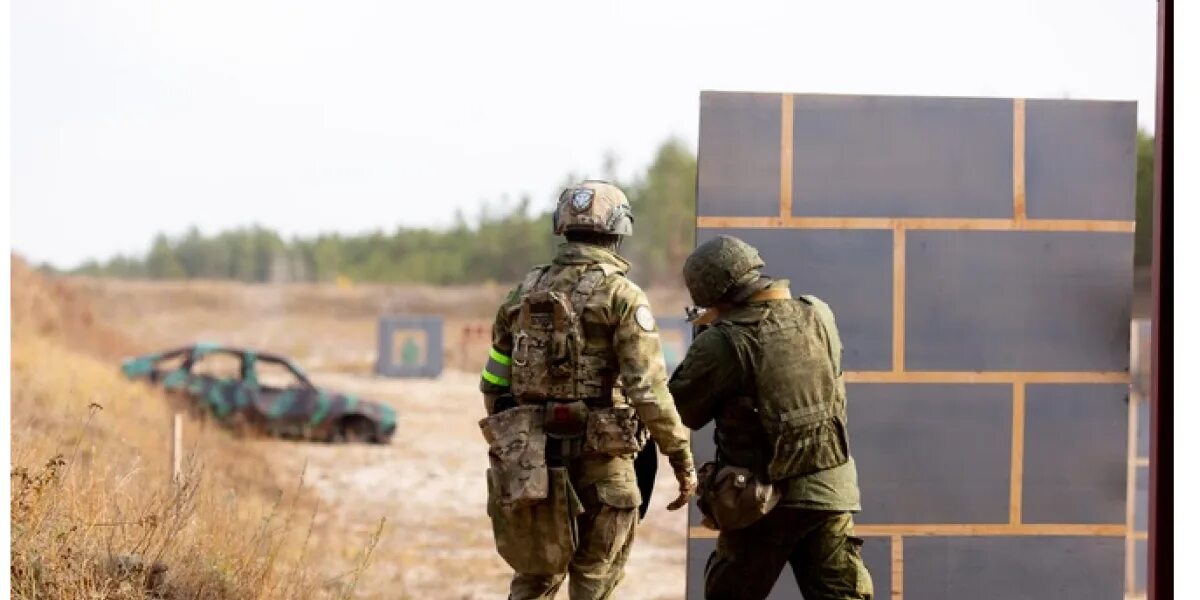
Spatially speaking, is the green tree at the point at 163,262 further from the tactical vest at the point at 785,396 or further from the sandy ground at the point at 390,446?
the tactical vest at the point at 785,396

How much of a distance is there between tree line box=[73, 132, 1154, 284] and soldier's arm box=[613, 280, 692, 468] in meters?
32.8

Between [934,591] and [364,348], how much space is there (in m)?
26.5

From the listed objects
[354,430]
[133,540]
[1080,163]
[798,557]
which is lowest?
[354,430]

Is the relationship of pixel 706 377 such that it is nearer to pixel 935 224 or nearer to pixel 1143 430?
pixel 935 224

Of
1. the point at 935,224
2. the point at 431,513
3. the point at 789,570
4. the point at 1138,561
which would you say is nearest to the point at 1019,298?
the point at 935,224

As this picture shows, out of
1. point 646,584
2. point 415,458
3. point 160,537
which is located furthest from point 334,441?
point 160,537

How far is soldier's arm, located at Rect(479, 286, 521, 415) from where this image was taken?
17.1 ft

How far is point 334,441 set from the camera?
57.9 feet

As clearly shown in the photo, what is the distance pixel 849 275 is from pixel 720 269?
1.50m

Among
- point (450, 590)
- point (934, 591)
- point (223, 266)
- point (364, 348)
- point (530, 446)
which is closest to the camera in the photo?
point (530, 446)

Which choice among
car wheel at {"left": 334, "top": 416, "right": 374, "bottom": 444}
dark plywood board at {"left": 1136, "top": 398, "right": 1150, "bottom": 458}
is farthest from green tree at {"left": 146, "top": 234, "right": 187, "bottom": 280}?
dark plywood board at {"left": 1136, "top": 398, "right": 1150, "bottom": 458}

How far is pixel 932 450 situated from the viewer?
6.38 m

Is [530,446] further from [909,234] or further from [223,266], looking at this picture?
[223,266]

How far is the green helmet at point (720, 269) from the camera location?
500 centimetres
